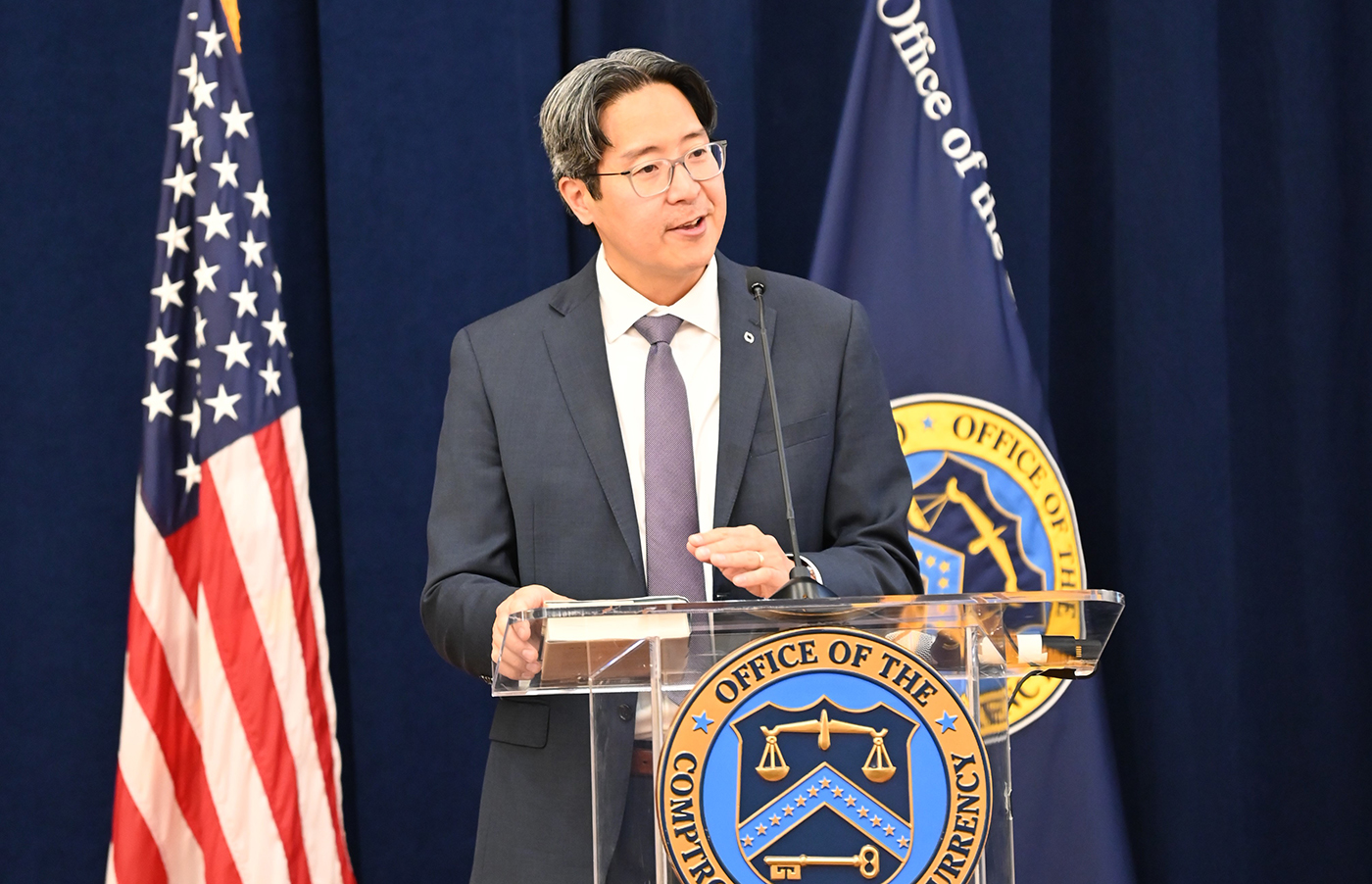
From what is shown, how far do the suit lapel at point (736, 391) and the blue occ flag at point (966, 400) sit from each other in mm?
837

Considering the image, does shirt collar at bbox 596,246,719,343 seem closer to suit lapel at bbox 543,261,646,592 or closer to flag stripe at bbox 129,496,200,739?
suit lapel at bbox 543,261,646,592

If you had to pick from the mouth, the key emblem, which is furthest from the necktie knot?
the key emblem

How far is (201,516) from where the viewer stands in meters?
2.65

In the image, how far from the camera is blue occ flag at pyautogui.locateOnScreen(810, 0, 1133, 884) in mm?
2750

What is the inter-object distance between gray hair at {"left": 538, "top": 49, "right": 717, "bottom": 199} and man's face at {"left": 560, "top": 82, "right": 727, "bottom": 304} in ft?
0.05

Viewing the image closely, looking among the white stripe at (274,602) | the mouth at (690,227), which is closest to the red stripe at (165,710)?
the white stripe at (274,602)

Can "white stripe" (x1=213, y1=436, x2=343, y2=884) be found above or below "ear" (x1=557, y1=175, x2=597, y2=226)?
below

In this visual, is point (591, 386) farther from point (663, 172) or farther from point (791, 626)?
point (791, 626)

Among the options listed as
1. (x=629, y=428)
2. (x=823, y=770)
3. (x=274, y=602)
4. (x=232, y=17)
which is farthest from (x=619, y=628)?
(x=232, y=17)

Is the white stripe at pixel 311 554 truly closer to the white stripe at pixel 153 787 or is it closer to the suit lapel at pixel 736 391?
the white stripe at pixel 153 787

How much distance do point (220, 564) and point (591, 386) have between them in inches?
42.9

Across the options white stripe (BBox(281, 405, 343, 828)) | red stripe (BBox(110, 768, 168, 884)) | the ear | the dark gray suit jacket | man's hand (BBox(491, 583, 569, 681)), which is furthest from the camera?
white stripe (BBox(281, 405, 343, 828))

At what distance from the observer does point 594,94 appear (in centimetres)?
197

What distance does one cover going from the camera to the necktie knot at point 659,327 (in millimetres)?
1970
